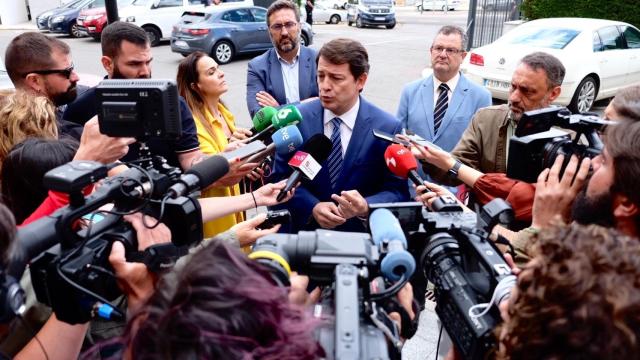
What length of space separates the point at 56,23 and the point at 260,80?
1628cm

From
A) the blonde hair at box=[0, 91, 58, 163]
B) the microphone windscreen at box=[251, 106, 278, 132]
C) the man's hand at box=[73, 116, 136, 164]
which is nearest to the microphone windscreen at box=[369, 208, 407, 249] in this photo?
the man's hand at box=[73, 116, 136, 164]

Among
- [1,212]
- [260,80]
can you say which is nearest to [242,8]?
[260,80]

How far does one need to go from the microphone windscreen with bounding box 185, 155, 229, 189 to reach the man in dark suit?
2.61 ft

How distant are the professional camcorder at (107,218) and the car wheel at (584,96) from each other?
8.24 m

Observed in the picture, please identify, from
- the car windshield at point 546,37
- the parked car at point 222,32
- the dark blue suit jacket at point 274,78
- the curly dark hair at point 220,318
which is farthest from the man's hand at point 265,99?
the parked car at point 222,32

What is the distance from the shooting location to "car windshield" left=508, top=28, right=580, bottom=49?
28.1 ft

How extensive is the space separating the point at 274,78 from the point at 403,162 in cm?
227

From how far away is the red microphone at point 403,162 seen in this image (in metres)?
2.27

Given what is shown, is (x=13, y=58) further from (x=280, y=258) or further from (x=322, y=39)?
(x=322, y=39)

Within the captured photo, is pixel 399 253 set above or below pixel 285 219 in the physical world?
above

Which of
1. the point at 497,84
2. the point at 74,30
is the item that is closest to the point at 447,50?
the point at 497,84

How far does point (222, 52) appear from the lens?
1352 centimetres

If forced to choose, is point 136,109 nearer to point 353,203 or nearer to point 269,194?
point 269,194

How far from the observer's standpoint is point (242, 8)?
13805 millimetres
